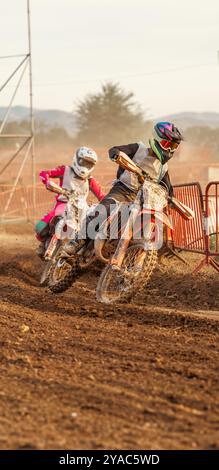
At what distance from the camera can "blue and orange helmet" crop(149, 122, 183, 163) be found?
356 inches

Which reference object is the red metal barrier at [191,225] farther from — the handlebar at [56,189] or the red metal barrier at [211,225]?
the handlebar at [56,189]

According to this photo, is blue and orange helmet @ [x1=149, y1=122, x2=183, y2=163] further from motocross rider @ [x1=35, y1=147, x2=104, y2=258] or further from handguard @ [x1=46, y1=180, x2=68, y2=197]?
handguard @ [x1=46, y1=180, x2=68, y2=197]

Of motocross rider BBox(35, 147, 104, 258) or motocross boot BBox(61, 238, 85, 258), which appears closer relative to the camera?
motocross boot BBox(61, 238, 85, 258)

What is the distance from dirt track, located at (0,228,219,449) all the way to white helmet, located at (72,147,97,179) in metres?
1.77

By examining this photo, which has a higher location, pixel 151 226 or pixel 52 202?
pixel 52 202

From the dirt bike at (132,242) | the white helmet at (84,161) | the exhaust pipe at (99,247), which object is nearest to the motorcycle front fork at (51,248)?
the white helmet at (84,161)

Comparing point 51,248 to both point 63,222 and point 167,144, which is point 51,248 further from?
point 167,144

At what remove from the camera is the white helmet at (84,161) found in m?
10.9

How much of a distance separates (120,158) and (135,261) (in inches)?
41.6

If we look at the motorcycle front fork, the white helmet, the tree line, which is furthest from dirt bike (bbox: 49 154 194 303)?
the tree line

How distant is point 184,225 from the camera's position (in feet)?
43.4

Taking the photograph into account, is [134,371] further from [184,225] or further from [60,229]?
[184,225]

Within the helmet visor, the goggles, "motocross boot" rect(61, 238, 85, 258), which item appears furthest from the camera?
the goggles
